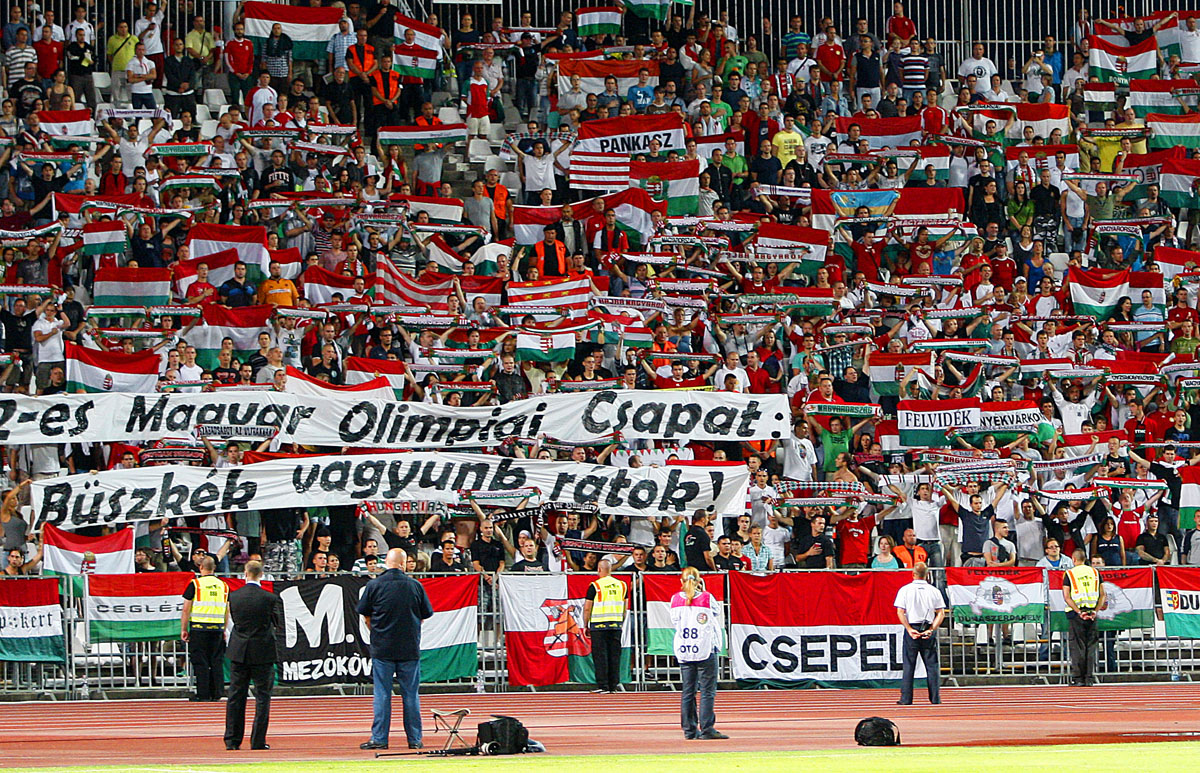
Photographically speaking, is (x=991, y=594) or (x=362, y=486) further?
(x=362, y=486)

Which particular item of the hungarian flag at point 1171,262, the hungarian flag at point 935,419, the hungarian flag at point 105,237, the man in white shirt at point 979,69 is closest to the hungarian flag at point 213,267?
the hungarian flag at point 105,237

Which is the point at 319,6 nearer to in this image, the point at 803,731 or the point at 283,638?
the point at 283,638

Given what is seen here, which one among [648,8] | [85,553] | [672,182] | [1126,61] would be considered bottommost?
[85,553]

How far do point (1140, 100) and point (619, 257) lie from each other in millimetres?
12795

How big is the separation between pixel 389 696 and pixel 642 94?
20.8m

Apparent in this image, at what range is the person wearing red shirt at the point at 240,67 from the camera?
33938 millimetres

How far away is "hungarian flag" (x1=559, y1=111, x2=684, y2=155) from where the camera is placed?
33812 millimetres

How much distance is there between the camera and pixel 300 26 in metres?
34.5

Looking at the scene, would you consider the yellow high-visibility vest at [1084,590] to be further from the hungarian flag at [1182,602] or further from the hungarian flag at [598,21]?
the hungarian flag at [598,21]

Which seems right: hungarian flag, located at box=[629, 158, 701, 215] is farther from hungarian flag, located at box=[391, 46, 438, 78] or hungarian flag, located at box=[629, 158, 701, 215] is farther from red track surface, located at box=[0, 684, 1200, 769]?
red track surface, located at box=[0, 684, 1200, 769]

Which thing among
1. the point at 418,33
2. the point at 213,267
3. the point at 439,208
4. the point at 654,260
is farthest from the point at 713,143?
the point at 213,267

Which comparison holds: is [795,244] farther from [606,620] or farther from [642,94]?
[606,620]

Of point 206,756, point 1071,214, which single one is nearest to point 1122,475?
point 1071,214

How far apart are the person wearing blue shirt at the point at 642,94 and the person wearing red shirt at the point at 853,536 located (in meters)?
11.6
